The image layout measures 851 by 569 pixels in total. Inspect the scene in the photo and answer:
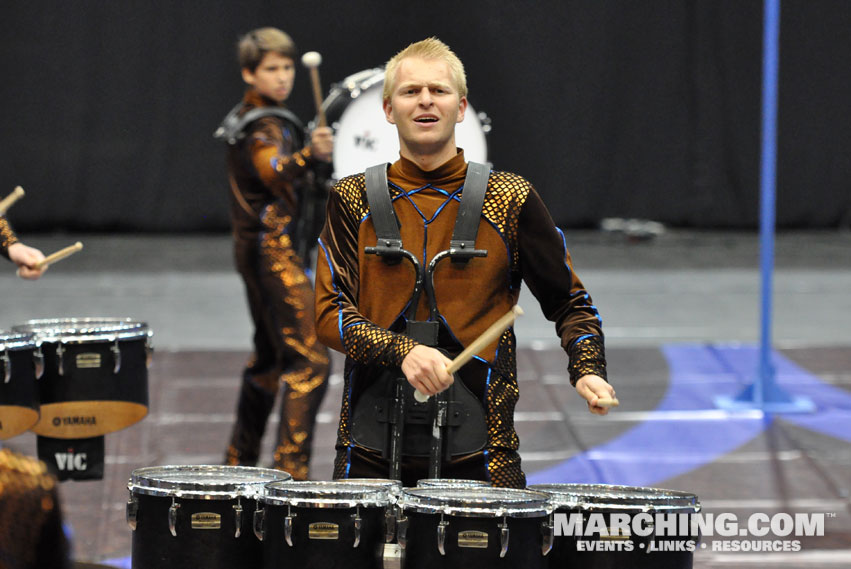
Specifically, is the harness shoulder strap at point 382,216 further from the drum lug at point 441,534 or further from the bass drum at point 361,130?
the bass drum at point 361,130

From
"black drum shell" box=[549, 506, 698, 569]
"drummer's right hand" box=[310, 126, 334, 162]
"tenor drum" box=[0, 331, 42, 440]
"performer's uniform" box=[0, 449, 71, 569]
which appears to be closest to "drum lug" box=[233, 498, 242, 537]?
"black drum shell" box=[549, 506, 698, 569]

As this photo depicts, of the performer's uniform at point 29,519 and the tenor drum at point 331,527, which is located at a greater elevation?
the performer's uniform at point 29,519

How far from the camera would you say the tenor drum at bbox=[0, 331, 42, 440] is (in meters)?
3.80

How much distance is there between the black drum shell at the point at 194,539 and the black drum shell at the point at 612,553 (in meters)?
0.63

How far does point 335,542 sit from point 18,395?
185 centimetres

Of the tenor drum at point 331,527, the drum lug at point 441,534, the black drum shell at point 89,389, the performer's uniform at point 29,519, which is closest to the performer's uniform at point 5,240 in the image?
the black drum shell at point 89,389

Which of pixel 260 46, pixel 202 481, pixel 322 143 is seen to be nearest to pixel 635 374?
pixel 322 143

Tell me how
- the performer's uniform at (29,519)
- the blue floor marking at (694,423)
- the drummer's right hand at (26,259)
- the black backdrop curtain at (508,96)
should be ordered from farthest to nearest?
the black backdrop curtain at (508,96), the blue floor marking at (694,423), the drummer's right hand at (26,259), the performer's uniform at (29,519)

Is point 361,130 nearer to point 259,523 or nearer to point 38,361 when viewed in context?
point 38,361

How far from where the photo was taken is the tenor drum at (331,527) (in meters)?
2.39

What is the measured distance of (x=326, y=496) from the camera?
240 centimetres

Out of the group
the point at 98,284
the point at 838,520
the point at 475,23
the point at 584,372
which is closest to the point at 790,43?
the point at 475,23

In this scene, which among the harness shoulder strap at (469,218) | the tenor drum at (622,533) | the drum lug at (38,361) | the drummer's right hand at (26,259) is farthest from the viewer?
the drummer's right hand at (26,259)

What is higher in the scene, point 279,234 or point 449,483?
point 279,234
